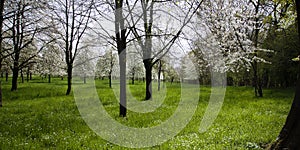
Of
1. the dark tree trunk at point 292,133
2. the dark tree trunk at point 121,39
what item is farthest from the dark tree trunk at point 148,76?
the dark tree trunk at point 292,133

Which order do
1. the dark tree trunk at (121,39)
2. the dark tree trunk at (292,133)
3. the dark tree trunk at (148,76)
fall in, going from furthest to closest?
1. the dark tree trunk at (148,76)
2. the dark tree trunk at (121,39)
3. the dark tree trunk at (292,133)

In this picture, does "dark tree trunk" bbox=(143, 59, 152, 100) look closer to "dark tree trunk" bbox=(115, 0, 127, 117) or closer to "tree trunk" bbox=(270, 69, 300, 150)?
"dark tree trunk" bbox=(115, 0, 127, 117)

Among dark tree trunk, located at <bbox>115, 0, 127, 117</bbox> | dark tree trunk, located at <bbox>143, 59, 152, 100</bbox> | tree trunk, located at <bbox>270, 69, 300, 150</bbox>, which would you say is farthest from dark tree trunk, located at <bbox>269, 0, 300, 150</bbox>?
dark tree trunk, located at <bbox>143, 59, 152, 100</bbox>

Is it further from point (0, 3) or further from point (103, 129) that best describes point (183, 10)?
point (0, 3)

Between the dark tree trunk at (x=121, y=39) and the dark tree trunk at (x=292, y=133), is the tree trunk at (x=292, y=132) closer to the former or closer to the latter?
the dark tree trunk at (x=292, y=133)

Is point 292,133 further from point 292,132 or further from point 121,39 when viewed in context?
point 121,39

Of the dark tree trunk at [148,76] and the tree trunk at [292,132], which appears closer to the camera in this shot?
the tree trunk at [292,132]

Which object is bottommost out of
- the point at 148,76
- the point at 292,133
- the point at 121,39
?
the point at 292,133

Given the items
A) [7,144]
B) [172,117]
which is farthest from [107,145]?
[172,117]

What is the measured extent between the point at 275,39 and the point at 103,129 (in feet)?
85.7

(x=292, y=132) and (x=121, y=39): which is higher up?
(x=121, y=39)

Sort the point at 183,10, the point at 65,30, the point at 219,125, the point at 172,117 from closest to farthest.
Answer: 1. the point at 219,125
2. the point at 183,10
3. the point at 172,117
4. the point at 65,30

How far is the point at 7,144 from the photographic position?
6.62 metres

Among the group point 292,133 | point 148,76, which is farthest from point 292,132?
point 148,76
